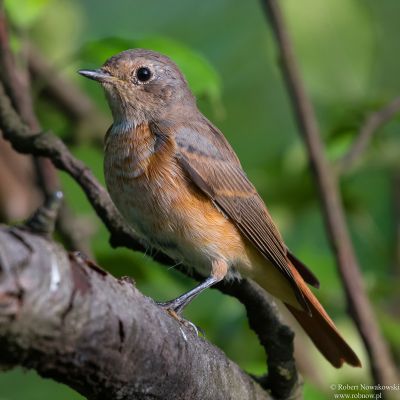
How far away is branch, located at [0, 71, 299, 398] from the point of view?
3.25 m

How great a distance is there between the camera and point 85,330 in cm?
192

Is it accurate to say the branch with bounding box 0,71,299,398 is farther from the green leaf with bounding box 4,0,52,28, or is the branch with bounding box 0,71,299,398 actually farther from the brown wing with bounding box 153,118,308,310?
the green leaf with bounding box 4,0,52,28

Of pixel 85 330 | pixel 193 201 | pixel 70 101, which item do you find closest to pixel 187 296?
pixel 193 201

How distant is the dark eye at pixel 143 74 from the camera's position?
14.1ft

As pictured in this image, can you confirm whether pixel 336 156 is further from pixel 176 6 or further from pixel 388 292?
pixel 176 6

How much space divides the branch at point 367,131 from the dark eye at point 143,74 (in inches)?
42.4

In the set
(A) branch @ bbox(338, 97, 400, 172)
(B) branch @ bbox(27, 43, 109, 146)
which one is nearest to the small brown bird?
(A) branch @ bbox(338, 97, 400, 172)

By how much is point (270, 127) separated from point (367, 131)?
114 inches

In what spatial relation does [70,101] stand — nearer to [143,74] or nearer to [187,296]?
[143,74]

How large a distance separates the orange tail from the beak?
4.17 feet

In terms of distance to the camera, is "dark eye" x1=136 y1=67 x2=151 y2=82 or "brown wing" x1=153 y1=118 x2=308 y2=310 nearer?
"brown wing" x1=153 y1=118 x2=308 y2=310

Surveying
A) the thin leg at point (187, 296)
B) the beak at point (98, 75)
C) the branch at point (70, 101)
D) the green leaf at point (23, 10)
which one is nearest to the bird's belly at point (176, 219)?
the thin leg at point (187, 296)

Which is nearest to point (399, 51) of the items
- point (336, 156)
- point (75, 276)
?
point (336, 156)

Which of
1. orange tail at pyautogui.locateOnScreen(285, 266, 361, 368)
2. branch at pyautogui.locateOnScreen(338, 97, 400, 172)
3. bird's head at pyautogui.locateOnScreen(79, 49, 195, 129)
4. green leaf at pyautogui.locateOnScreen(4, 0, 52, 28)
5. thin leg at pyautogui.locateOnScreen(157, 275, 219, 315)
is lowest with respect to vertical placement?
orange tail at pyautogui.locateOnScreen(285, 266, 361, 368)
